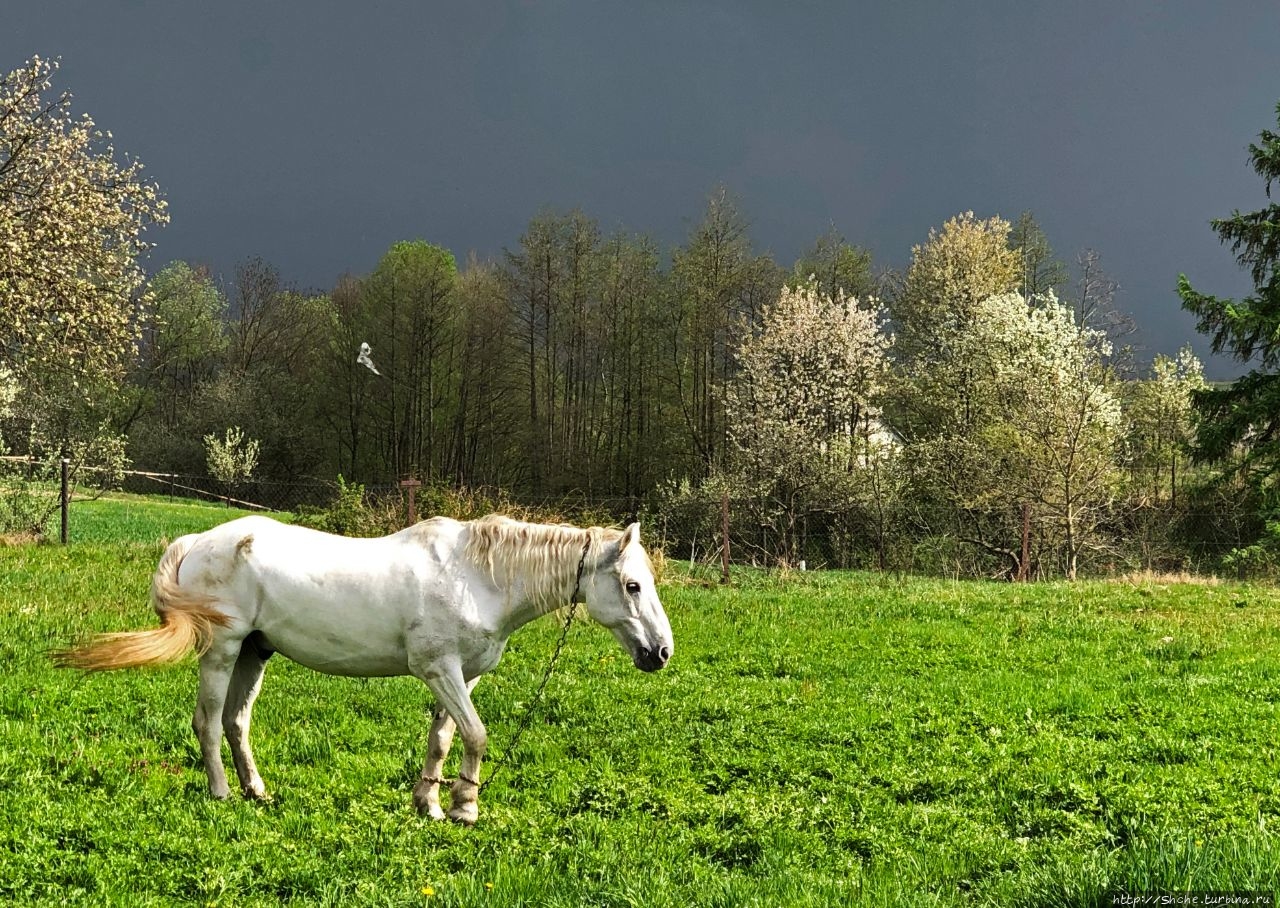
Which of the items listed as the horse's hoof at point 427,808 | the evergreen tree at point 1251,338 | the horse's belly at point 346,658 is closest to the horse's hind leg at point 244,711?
the horse's belly at point 346,658

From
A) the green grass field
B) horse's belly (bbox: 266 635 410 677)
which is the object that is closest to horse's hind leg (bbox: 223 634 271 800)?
the green grass field

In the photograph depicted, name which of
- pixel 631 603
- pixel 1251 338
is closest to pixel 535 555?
pixel 631 603

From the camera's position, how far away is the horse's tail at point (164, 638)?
448 cm

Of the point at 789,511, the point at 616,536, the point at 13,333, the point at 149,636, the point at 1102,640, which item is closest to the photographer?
the point at 149,636

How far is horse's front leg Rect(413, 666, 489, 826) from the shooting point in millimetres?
4562

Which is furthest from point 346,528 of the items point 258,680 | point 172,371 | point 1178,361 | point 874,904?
point 172,371

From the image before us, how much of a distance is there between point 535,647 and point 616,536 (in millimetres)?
5162

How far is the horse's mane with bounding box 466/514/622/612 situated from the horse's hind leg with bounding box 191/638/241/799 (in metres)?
1.42

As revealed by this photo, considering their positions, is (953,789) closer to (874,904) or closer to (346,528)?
(874,904)

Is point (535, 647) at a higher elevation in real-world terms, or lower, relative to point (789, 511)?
lower

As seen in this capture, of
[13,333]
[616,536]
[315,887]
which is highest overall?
[13,333]

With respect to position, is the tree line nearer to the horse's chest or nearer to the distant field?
the distant field

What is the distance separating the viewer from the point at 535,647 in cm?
968

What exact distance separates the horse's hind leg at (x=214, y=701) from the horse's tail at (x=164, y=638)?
0.08m
